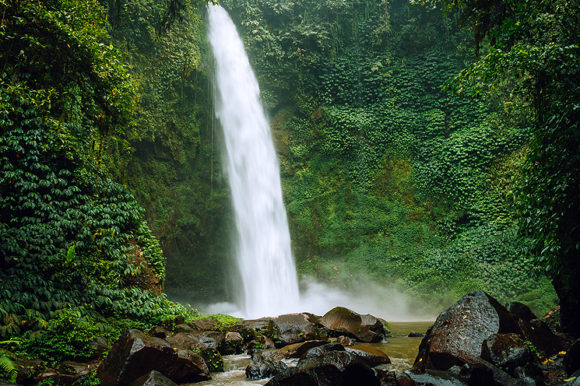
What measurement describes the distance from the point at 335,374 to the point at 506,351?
1.82 metres

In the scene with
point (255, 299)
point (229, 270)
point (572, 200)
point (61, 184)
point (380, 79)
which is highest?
point (380, 79)

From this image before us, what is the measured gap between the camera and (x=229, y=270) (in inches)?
636

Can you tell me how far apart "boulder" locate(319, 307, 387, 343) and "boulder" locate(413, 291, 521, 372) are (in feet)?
9.03

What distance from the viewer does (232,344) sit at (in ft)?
21.7

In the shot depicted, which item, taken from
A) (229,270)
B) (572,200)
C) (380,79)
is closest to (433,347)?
(572,200)

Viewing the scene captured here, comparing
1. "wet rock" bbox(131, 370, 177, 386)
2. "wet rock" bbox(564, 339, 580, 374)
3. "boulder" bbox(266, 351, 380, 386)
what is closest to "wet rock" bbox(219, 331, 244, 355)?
"wet rock" bbox(131, 370, 177, 386)

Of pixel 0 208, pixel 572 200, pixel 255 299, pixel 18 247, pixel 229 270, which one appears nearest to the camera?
pixel 572 200

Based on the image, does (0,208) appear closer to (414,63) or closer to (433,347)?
(433,347)

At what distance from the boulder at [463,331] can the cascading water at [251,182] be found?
→ 1004 cm

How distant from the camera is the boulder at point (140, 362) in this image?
382 cm

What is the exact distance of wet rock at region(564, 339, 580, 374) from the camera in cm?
314

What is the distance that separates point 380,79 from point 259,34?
279 inches

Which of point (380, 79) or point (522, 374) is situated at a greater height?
point (380, 79)

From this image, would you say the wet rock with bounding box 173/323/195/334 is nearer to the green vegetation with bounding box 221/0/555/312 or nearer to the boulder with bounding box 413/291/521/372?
the boulder with bounding box 413/291/521/372
